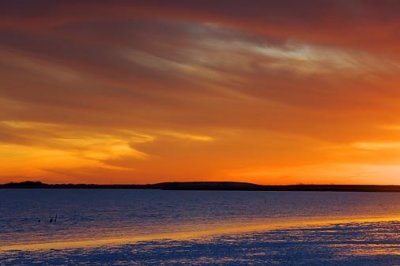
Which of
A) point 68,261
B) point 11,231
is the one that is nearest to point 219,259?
point 68,261

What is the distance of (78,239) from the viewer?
72.2 m

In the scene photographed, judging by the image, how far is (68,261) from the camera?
48.0 meters

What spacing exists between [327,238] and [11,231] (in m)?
48.1

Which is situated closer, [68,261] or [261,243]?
[68,261]

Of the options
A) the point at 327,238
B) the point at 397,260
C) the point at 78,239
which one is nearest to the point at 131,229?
the point at 78,239

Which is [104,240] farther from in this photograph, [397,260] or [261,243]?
[397,260]

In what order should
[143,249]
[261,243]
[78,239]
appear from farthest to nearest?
[78,239]
[261,243]
[143,249]

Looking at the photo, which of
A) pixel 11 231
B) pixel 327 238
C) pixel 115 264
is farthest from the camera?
pixel 11 231

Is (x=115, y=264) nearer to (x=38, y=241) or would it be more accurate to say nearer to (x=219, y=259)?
(x=219, y=259)

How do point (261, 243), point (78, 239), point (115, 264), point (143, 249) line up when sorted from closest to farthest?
point (115, 264) < point (143, 249) < point (261, 243) < point (78, 239)

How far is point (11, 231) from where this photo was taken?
282ft

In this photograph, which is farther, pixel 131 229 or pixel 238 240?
pixel 131 229

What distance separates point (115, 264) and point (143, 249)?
1015 cm

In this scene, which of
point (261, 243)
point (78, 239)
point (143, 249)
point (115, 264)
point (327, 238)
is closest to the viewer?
point (115, 264)
